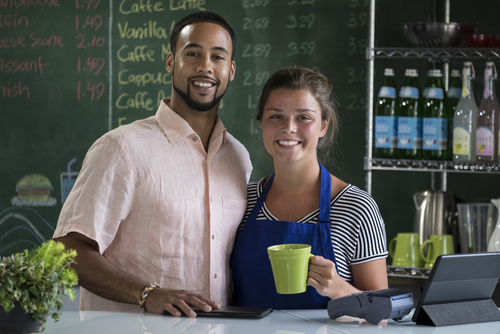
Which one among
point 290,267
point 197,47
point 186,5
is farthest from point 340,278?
point 186,5

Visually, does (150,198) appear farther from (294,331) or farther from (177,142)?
(294,331)

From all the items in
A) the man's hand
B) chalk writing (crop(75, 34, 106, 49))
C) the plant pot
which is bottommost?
the man's hand

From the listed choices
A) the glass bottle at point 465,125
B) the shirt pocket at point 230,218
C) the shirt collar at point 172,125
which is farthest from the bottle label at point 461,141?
the shirt collar at point 172,125

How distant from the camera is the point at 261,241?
4.58ft

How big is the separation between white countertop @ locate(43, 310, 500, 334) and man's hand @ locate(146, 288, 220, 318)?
0.02 m

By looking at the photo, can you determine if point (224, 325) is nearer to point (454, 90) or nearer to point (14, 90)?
point (454, 90)

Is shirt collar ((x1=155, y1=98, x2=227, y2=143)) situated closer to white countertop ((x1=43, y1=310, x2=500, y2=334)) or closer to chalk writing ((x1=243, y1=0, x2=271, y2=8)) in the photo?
white countertop ((x1=43, y1=310, x2=500, y2=334))

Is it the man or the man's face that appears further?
the man's face

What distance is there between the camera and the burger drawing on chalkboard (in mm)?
2705

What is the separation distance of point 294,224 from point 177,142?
0.37 m

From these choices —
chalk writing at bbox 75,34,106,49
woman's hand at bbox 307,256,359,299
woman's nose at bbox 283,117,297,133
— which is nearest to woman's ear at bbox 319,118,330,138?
woman's nose at bbox 283,117,297,133

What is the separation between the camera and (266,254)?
1.38 m

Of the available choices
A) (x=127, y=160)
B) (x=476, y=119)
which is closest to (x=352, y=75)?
(x=476, y=119)

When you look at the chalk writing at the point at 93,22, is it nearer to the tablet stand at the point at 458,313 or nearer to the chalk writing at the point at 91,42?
the chalk writing at the point at 91,42
